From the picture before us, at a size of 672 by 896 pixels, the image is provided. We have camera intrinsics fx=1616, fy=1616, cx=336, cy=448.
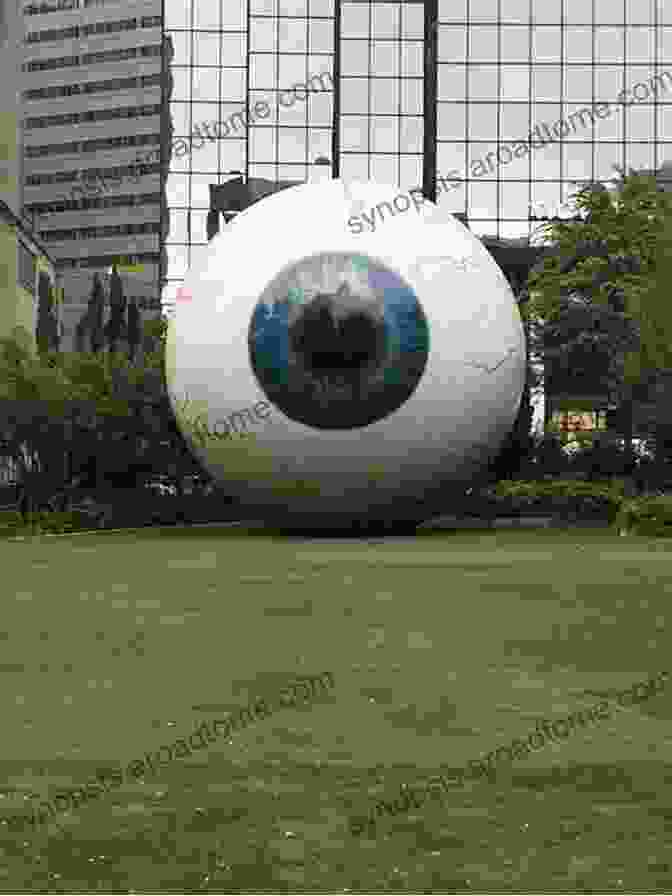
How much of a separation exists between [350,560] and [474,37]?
49.1 m

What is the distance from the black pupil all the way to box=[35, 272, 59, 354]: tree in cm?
4781

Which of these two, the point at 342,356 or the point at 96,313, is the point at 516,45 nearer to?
the point at 342,356

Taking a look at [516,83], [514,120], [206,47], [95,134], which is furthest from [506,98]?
[95,134]

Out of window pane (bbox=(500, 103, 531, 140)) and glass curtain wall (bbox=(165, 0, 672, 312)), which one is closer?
glass curtain wall (bbox=(165, 0, 672, 312))

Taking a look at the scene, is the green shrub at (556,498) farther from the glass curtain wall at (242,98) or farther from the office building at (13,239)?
the glass curtain wall at (242,98)

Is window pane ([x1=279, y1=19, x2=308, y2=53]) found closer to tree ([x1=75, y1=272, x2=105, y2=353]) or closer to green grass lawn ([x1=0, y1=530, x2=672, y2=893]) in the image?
tree ([x1=75, y1=272, x2=105, y2=353])

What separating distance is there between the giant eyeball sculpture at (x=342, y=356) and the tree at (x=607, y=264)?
43.5 ft

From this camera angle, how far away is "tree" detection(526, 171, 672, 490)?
143 ft

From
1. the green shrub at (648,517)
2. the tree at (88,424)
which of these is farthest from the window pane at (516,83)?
the green shrub at (648,517)

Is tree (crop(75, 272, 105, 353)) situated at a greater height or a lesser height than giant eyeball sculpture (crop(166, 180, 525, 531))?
greater

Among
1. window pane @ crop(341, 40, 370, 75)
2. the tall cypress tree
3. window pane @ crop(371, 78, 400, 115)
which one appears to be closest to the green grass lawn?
window pane @ crop(371, 78, 400, 115)

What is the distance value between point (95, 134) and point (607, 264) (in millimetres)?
124120

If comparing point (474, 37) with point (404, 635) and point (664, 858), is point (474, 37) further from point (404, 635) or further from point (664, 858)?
point (664, 858)

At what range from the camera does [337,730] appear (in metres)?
9.77
